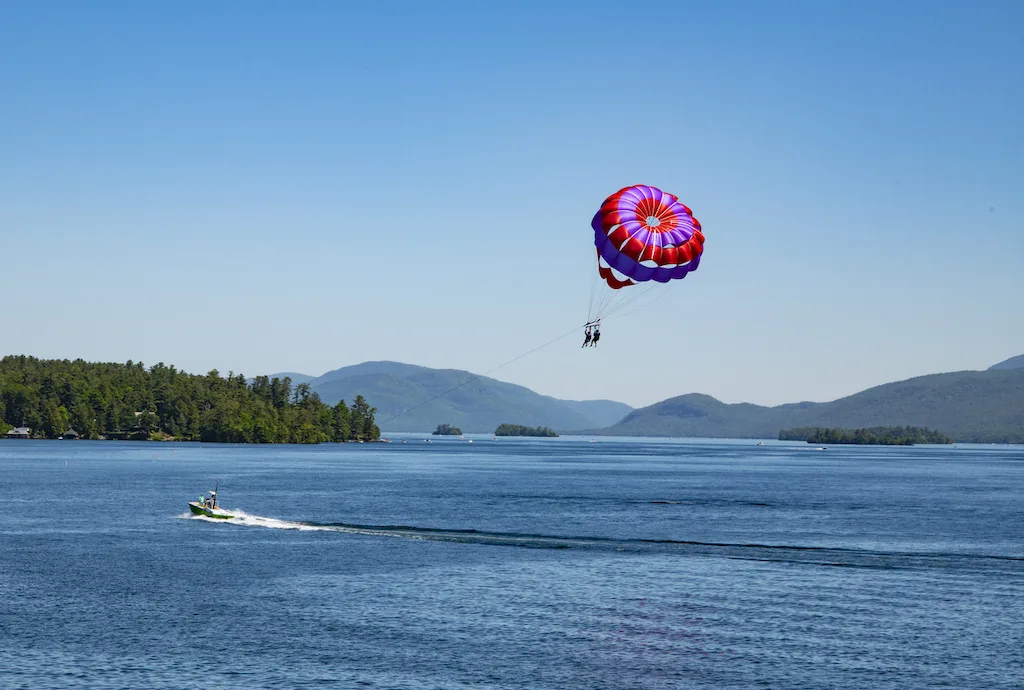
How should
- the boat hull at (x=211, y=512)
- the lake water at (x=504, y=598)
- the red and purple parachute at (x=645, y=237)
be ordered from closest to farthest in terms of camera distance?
the lake water at (x=504, y=598), the red and purple parachute at (x=645, y=237), the boat hull at (x=211, y=512)

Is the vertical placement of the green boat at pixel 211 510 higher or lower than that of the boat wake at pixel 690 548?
higher

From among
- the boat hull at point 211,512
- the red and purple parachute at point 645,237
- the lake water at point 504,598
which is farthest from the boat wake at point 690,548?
the red and purple parachute at point 645,237

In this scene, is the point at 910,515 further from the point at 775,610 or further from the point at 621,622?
the point at 621,622

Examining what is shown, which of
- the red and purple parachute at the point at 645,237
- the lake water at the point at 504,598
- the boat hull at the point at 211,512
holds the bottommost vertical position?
the lake water at the point at 504,598

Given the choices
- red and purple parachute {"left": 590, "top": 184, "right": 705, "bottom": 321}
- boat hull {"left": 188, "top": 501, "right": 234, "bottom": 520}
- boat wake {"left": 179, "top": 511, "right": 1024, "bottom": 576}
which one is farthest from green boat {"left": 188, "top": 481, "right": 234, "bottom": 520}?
red and purple parachute {"left": 590, "top": 184, "right": 705, "bottom": 321}

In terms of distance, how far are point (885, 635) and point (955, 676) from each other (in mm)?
7394

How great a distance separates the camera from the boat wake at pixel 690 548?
7769 centimetres

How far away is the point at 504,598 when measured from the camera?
206 feet

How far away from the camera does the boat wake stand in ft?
255

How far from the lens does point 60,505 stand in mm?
116688

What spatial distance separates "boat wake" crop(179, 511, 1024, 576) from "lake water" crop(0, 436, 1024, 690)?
35 cm

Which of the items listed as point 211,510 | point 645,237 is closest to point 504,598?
point 645,237

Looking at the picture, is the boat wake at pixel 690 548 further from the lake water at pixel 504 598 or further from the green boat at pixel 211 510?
the green boat at pixel 211 510

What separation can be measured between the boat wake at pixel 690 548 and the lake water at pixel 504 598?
35 centimetres
